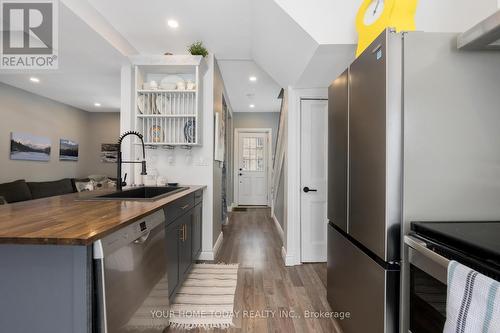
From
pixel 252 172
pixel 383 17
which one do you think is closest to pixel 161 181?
pixel 383 17

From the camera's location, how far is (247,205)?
682cm

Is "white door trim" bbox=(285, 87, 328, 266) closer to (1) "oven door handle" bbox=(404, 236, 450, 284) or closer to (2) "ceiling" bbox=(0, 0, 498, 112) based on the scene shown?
(2) "ceiling" bbox=(0, 0, 498, 112)

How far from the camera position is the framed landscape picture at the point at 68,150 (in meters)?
5.07

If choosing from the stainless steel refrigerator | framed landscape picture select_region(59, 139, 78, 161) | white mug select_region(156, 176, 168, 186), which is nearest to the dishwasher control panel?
the stainless steel refrigerator

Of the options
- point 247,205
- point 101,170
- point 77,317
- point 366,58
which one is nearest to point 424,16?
point 366,58

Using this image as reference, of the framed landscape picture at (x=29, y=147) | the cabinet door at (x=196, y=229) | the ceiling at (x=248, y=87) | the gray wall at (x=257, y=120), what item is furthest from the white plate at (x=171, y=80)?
the gray wall at (x=257, y=120)

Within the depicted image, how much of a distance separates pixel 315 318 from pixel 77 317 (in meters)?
1.63

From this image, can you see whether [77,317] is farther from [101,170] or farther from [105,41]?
[101,170]

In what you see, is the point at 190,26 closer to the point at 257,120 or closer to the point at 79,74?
the point at 79,74

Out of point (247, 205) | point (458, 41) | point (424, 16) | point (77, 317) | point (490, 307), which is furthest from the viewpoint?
point (247, 205)

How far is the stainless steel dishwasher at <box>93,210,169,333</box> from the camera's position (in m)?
0.95

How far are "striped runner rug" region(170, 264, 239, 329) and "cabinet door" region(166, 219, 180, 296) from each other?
0.71ft

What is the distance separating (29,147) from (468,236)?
588cm

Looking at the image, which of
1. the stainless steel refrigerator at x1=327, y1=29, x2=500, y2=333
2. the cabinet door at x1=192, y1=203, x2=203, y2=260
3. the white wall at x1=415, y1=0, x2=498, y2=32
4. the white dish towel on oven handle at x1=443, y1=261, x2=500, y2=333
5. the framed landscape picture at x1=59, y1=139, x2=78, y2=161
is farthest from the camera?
the framed landscape picture at x1=59, y1=139, x2=78, y2=161
